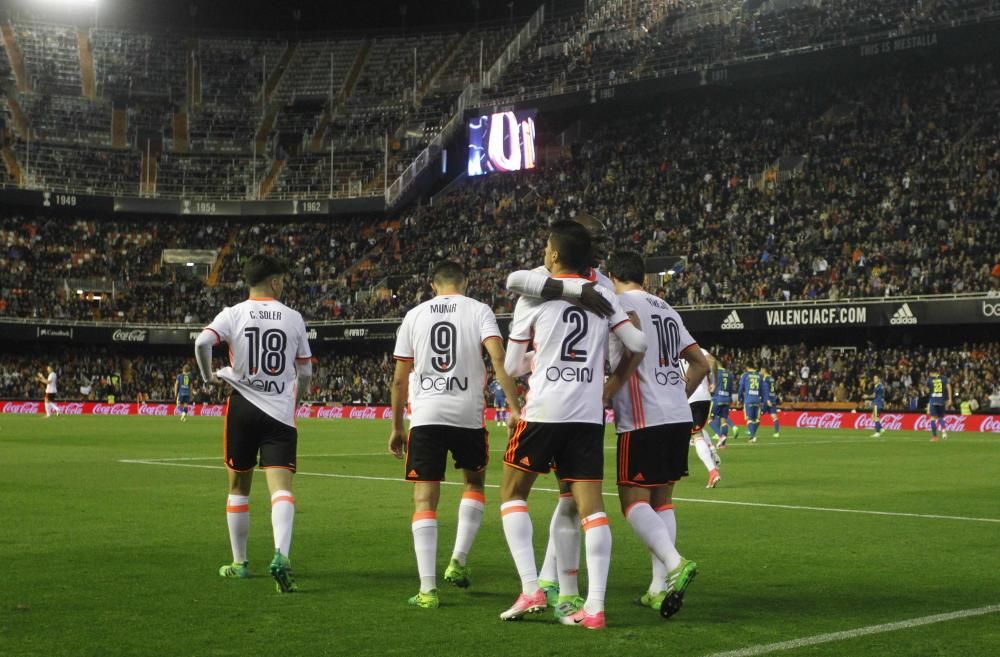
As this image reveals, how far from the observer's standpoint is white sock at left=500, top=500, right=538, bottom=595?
24.9 ft

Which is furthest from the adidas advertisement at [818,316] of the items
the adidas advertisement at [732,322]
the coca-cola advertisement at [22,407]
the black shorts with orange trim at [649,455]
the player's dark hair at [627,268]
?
the black shorts with orange trim at [649,455]

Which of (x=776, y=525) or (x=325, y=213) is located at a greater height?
(x=325, y=213)

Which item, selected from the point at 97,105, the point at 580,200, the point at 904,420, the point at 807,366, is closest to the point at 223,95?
the point at 97,105

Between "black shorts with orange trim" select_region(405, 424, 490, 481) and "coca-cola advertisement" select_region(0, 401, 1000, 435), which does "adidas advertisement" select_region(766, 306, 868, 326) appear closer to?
"coca-cola advertisement" select_region(0, 401, 1000, 435)

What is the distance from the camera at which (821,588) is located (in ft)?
29.3

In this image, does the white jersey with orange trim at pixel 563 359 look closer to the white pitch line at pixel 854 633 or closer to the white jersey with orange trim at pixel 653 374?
the white jersey with orange trim at pixel 653 374

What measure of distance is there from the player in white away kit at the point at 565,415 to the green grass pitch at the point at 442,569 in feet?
1.23

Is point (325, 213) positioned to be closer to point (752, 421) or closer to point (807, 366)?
point (807, 366)

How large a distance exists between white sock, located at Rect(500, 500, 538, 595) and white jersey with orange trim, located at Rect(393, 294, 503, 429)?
967 millimetres

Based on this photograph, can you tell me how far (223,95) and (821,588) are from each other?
7011 centimetres

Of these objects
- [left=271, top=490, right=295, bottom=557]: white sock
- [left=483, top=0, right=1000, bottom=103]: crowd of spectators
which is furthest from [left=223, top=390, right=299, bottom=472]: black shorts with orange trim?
[left=483, top=0, right=1000, bottom=103]: crowd of spectators

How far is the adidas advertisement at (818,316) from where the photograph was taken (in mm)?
44156

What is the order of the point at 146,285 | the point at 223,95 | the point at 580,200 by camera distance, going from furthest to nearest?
the point at 223,95 < the point at 146,285 < the point at 580,200

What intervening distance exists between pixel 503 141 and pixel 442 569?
52.7 metres
